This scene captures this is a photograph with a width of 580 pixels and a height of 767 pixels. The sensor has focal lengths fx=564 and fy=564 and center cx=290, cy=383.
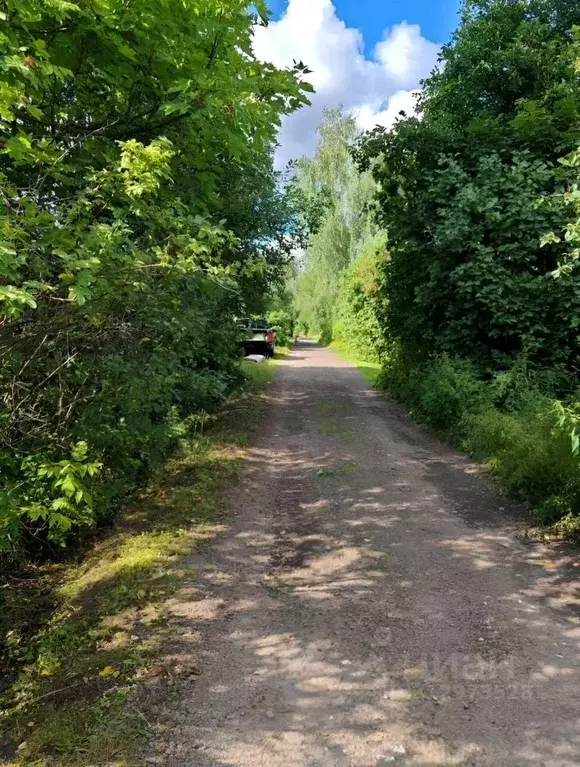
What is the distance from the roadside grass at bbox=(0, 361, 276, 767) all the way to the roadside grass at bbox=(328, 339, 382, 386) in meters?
11.7

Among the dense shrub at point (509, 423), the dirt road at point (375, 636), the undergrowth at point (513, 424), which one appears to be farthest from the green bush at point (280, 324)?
the dirt road at point (375, 636)

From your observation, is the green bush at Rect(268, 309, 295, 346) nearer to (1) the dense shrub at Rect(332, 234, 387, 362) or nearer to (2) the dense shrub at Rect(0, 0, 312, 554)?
(1) the dense shrub at Rect(332, 234, 387, 362)

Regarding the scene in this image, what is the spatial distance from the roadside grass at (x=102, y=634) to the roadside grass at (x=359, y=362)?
462 inches

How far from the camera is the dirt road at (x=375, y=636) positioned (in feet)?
9.66

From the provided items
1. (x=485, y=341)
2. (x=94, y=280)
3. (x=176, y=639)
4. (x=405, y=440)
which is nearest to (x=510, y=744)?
(x=176, y=639)

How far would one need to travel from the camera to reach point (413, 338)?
43.6 ft

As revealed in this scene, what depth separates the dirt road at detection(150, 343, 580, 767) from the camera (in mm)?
2945

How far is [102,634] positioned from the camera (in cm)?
408

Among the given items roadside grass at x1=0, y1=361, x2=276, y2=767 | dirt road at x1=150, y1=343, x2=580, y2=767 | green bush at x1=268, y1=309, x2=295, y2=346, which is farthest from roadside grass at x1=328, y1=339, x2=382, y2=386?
roadside grass at x1=0, y1=361, x2=276, y2=767

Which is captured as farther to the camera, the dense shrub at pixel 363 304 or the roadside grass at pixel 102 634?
the dense shrub at pixel 363 304

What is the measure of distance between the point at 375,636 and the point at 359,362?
26.0 metres

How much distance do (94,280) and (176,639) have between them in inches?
99.1

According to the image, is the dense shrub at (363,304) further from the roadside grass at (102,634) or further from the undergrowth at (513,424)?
the roadside grass at (102,634)

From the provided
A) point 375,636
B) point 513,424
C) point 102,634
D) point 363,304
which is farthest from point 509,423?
point 363,304
